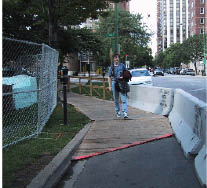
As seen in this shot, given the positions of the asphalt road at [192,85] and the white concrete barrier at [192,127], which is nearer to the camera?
the white concrete barrier at [192,127]

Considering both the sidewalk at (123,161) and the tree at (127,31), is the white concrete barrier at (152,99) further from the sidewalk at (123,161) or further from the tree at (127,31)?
the tree at (127,31)

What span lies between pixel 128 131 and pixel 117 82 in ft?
7.75

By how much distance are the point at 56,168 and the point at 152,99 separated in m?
6.87

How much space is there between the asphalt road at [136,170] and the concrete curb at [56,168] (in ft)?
0.38

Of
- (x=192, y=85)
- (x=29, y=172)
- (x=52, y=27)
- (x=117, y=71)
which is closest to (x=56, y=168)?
(x=29, y=172)

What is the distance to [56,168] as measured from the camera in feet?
14.9

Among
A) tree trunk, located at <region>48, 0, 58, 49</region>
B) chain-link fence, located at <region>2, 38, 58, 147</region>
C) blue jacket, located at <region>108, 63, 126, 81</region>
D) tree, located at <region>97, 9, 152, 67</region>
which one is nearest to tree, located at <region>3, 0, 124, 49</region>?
tree trunk, located at <region>48, 0, 58, 49</region>

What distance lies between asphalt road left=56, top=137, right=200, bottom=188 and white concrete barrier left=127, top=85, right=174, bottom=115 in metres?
3.60

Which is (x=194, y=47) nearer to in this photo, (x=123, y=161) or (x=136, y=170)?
(x=123, y=161)

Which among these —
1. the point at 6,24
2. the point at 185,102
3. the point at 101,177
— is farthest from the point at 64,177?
the point at 6,24

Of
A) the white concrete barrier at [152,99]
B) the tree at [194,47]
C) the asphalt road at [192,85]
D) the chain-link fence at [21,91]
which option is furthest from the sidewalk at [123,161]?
the tree at [194,47]

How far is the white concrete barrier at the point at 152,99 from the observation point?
30.7ft

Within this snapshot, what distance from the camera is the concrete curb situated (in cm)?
394

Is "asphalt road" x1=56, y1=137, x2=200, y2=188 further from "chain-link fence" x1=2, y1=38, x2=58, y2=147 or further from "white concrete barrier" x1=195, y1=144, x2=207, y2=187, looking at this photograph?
"chain-link fence" x1=2, y1=38, x2=58, y2=147
